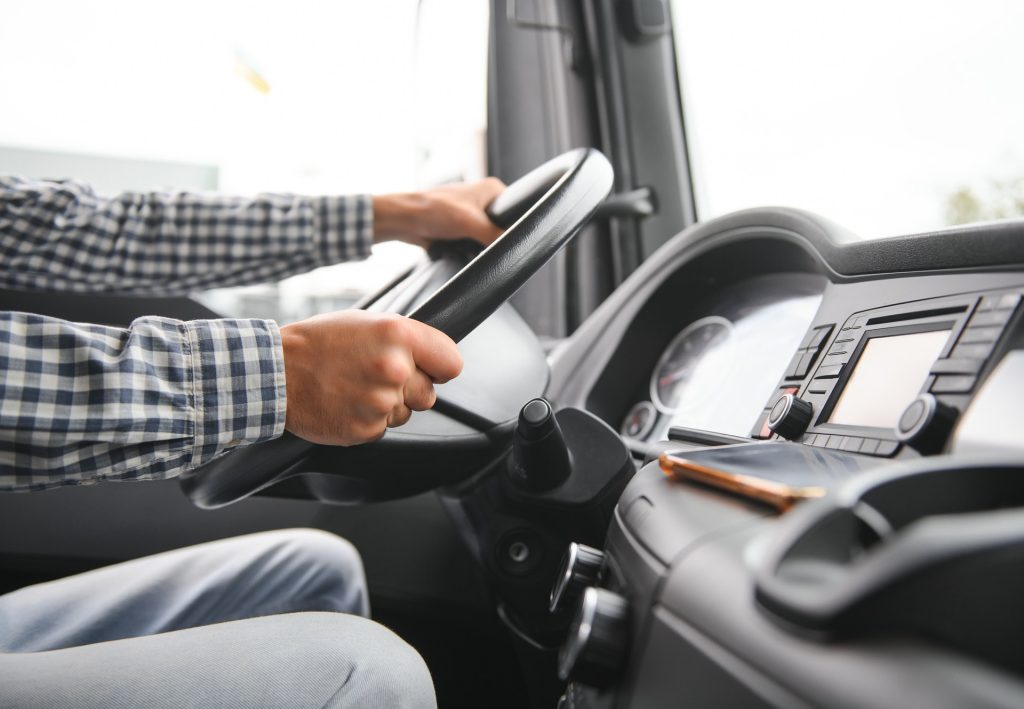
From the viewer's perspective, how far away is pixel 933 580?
0.25m

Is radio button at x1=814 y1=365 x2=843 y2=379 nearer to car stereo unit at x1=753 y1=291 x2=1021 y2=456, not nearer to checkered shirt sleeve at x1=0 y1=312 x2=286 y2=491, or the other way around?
car stereo unit at x1=753 y1=291 x2=1021 y2=456

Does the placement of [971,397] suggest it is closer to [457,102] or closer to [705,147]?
[705,147]

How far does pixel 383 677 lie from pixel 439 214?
547 millimetres

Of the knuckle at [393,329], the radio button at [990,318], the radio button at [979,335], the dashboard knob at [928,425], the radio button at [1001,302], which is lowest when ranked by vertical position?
the dashboard knob at [928,425]

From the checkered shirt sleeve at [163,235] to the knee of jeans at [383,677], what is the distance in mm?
564

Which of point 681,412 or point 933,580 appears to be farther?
point 681,412

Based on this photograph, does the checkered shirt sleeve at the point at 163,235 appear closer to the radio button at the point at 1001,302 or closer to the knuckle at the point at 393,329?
the knuckle at the point at 393,329

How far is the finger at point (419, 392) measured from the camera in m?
0.53

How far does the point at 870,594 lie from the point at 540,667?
20.8 inches

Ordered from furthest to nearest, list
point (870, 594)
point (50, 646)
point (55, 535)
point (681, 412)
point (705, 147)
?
point (705, 147) → point (55, 535) → point (681, 412) → point (50, 646) → point (870, 594)

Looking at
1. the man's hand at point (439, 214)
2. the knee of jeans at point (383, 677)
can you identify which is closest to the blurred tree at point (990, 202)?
the man's hand at point (439, 214)

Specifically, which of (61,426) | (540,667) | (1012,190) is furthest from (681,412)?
(61,426)

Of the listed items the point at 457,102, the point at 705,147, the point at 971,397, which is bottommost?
the point at 971,397

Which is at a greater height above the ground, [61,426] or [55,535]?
[61,426]
